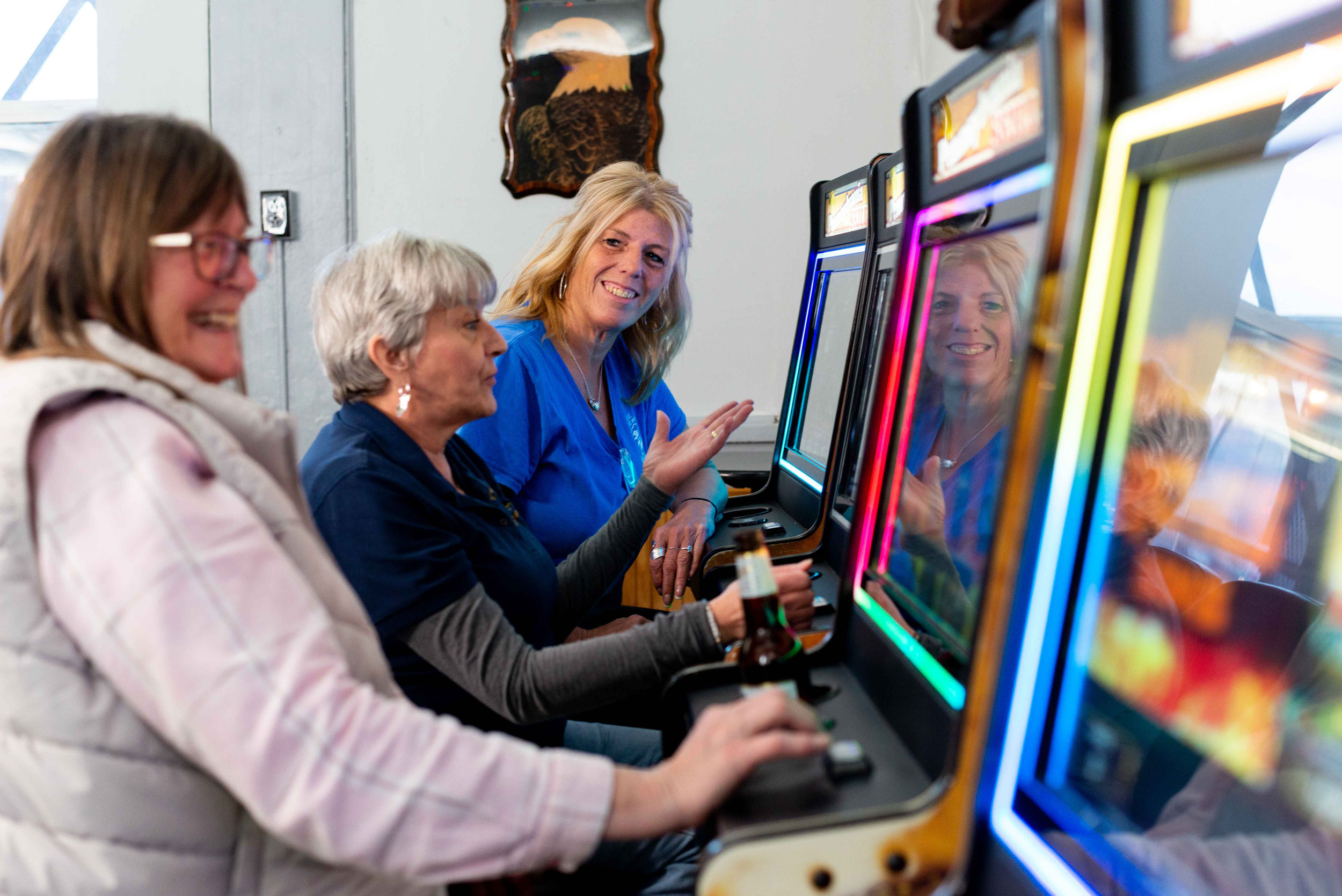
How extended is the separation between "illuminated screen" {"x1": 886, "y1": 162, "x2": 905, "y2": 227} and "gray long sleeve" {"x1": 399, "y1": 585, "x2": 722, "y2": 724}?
0.91 metres

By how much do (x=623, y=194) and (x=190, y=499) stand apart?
1659mm

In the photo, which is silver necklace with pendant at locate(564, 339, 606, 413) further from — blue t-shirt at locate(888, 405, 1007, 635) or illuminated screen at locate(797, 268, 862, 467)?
blue t-shirt at locate(888, 405, 1007, 635)

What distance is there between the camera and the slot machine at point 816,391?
6.64 ft

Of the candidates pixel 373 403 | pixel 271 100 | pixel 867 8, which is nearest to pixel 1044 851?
pixel 373 403

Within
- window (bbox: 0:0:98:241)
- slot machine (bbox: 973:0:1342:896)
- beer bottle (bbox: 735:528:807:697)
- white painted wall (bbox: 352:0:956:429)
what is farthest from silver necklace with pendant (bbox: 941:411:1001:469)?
window (bbox: 0:0:98:241)

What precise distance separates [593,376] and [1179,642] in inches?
63.8

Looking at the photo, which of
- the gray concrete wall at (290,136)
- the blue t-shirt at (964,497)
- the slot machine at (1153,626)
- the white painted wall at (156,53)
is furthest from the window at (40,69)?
the slot machine at (1153,626)

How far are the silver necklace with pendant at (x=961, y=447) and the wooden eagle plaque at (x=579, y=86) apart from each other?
9.40ft

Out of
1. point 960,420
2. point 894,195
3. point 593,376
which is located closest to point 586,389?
point 593,376

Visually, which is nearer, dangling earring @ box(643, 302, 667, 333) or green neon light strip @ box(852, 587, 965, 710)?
green neon light strip @ box(852, 587, 965, 710)

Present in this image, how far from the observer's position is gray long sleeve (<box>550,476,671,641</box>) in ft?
6.09

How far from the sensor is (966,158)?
3.30ft

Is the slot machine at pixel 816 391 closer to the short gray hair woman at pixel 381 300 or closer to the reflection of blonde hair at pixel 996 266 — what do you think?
the reflection of blonde hair at pixel 996 266

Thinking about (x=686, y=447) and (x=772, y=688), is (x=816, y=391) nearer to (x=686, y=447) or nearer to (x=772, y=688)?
(x=686, y=447)
